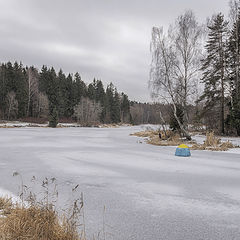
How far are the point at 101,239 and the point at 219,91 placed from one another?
21.3m

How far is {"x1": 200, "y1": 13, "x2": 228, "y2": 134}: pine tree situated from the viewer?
66.7 feet

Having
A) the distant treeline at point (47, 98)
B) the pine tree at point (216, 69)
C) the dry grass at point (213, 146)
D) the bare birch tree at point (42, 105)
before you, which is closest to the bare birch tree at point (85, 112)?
the distant treeline at point (47, 98)

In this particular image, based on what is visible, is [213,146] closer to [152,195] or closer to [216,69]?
[152,195]

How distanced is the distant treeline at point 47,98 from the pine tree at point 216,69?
26327mm

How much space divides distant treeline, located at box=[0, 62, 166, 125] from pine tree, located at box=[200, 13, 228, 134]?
2633cm

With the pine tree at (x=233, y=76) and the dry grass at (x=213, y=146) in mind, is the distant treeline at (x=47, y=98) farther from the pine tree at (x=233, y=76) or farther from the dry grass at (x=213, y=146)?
the dry grass at (x=213, y=146)

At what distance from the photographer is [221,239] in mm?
2373

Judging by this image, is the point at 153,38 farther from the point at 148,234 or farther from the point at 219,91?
A: the point at 148,234

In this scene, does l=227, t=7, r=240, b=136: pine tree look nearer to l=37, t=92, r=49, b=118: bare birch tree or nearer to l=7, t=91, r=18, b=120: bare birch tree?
l=7, t=91, r=18, b=120: bare birch tree

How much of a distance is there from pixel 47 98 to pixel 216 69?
45.3 meters

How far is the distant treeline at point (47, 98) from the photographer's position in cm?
4820

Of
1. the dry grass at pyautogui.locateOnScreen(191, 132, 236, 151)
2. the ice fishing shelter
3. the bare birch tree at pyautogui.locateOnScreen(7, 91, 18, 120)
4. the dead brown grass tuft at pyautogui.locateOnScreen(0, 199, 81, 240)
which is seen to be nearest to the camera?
the dead brown grass tuft at pyautogui.locateOnScreen(0, 199, 81, 240)

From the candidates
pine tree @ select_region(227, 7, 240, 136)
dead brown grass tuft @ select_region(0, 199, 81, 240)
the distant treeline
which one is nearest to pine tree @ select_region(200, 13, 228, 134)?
pine tree @ select_region(227, 7, 240, 136)

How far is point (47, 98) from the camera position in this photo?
183ft
